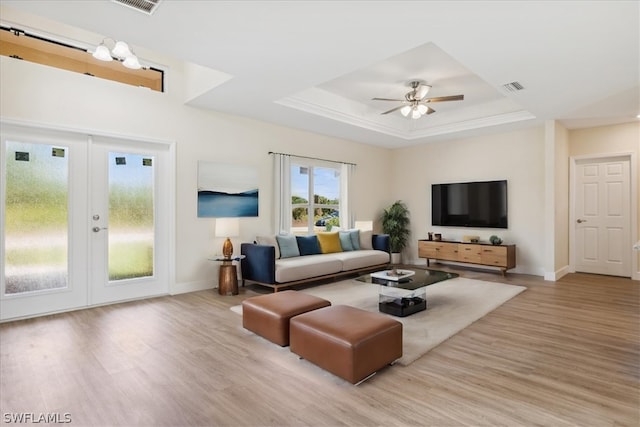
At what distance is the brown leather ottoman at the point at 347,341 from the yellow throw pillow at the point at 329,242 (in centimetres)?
341

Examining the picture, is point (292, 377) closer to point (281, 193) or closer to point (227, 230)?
point (227, 230)

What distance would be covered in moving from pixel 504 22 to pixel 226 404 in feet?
11.8

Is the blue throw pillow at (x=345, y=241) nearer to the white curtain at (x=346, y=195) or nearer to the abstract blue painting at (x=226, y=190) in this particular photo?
the white curtain at (x=346, y=195)

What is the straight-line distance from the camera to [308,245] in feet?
19.8

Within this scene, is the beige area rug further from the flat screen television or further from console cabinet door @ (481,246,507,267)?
the flat screen television

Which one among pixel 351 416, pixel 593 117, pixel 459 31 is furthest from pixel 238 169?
pixel 593 117

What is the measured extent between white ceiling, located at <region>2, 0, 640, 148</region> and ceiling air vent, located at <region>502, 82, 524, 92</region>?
11cm

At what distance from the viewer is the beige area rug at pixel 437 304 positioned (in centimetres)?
319

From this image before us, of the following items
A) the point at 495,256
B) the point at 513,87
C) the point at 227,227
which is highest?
the point at 513,87

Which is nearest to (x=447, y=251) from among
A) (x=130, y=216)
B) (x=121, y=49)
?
(x=130, y=216)

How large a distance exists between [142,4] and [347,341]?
2985 millimetres

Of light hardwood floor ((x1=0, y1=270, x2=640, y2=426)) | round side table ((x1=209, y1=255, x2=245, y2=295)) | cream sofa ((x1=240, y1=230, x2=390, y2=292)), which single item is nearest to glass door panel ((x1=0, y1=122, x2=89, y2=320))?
light hardwood floor ((x1=0, y1=270, x2=640, y2=426))

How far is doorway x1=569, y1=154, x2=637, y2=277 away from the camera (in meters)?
6.11

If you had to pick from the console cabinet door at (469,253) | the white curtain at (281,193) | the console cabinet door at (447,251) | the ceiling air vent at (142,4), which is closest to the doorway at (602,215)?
the console cabinet door at (469,253)
